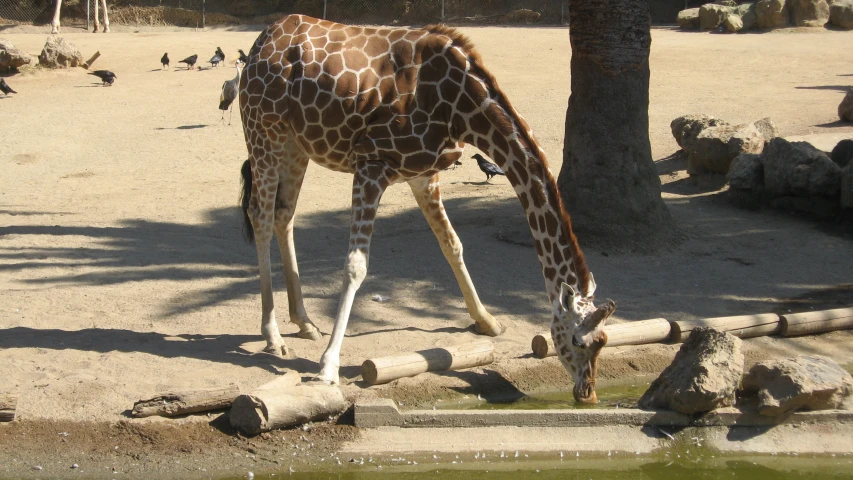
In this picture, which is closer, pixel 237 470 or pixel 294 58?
pixel 237 470

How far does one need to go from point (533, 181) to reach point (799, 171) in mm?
5992

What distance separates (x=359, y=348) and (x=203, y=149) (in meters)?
8.94

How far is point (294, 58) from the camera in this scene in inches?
271

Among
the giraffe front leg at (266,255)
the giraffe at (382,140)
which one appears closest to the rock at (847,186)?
the giraffe at (382,140)

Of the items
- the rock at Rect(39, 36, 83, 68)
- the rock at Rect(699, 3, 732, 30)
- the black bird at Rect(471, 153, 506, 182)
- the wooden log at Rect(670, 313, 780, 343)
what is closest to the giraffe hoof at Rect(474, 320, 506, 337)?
the wooden log at Rect(670, 313, 780, 343)

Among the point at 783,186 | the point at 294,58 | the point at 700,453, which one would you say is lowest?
the point at 700,453

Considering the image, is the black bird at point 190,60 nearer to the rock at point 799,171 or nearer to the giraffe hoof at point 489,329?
the rock at point 799,171

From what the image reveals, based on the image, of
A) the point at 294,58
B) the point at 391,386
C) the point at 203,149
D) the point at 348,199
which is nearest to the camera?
the point at 391,386

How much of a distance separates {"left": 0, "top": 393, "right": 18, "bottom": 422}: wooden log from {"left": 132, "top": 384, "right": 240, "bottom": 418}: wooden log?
2.41 ft

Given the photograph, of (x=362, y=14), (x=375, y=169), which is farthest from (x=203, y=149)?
(x=362, y=14)

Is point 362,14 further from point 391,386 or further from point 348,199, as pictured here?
point 391,386

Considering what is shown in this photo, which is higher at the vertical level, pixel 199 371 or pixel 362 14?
pixel 362 14

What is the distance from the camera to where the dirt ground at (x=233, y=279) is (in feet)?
18.7

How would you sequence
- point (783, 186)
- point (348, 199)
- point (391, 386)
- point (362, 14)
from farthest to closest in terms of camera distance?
point (362, 14), point (348, 199), point (783, 186), point (391, 386)
